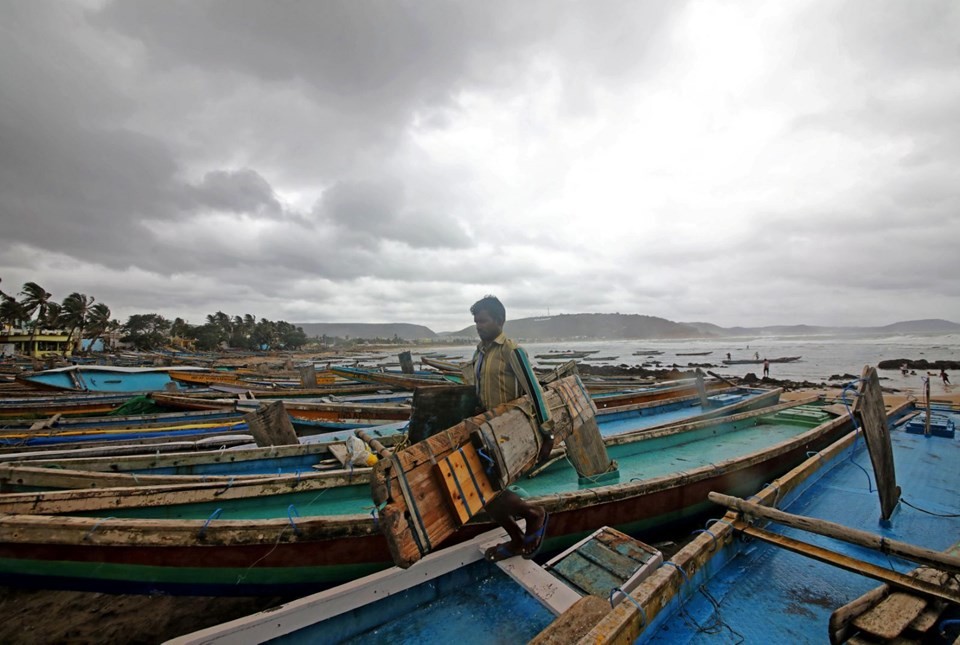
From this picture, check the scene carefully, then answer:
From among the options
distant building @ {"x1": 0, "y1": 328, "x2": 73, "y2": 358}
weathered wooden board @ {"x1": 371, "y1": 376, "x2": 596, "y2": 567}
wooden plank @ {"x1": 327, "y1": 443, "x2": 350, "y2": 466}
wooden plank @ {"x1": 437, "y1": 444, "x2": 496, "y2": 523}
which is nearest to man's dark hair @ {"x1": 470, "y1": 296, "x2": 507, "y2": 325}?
weathered wooden board @ {"x1": 371, "y1": 376, "x2": 596, "y2": 567}

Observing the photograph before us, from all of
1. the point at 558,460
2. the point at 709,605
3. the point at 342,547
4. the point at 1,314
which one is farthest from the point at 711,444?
the point at 1,314

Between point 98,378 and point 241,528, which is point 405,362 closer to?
point 98,378

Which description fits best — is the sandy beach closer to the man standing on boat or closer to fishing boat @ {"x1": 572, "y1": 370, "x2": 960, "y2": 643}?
the man standing on boat

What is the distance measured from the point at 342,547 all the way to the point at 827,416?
11434 millimetres

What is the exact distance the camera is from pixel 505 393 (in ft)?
11.4

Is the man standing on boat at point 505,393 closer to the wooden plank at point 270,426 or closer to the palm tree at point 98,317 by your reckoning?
the wooden plank at point 270,426

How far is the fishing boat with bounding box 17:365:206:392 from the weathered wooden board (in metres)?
18.7

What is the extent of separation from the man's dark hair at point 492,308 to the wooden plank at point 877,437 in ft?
13.7

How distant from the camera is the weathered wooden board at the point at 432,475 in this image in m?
2.22

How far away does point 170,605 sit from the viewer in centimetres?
438

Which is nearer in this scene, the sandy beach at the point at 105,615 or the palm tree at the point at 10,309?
the sandy beach at the point at 105,615

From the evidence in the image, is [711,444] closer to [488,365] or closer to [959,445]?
[959,445]

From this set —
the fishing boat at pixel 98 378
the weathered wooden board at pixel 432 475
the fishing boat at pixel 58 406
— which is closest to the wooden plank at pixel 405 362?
the fishing boat at pixel 98 378

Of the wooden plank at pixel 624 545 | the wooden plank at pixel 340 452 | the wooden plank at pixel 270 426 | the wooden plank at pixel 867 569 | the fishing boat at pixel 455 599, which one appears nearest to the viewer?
the wooden plank at pixel 867 569
